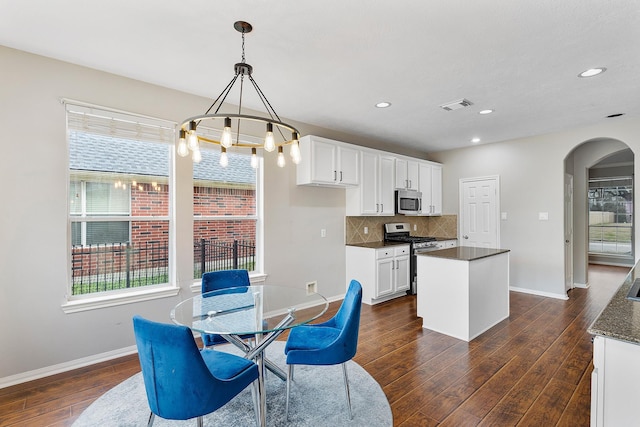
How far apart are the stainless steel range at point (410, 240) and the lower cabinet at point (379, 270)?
0.12 metres

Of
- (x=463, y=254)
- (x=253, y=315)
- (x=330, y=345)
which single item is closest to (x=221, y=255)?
(x=253, y=315)

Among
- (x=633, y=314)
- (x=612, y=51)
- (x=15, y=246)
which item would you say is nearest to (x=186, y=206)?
(x=15, y=246)

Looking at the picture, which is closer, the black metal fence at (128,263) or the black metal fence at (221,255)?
the black metal fence at (128,263)

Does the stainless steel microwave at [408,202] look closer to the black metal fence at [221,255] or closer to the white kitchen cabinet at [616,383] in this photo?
the black metal fence at [221,255]

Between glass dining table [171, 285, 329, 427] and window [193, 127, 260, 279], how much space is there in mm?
1109

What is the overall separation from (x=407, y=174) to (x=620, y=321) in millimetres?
4313

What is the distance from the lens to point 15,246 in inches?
96.8

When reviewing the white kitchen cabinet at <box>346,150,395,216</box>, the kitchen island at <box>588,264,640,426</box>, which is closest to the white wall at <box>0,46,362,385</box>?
the white kitchen cabinet at <box>346,150,395,216</box>

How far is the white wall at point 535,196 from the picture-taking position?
15.7 feet

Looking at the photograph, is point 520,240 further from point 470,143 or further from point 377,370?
point 377,370

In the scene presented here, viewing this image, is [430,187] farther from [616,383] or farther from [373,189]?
[616,383]

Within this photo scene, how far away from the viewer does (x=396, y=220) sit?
5867mm

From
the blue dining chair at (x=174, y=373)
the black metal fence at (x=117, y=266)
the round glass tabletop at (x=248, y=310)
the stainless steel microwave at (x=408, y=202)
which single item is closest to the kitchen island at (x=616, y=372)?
the round glass tabletop at (x=248, y=310)

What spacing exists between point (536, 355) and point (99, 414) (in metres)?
3.55
